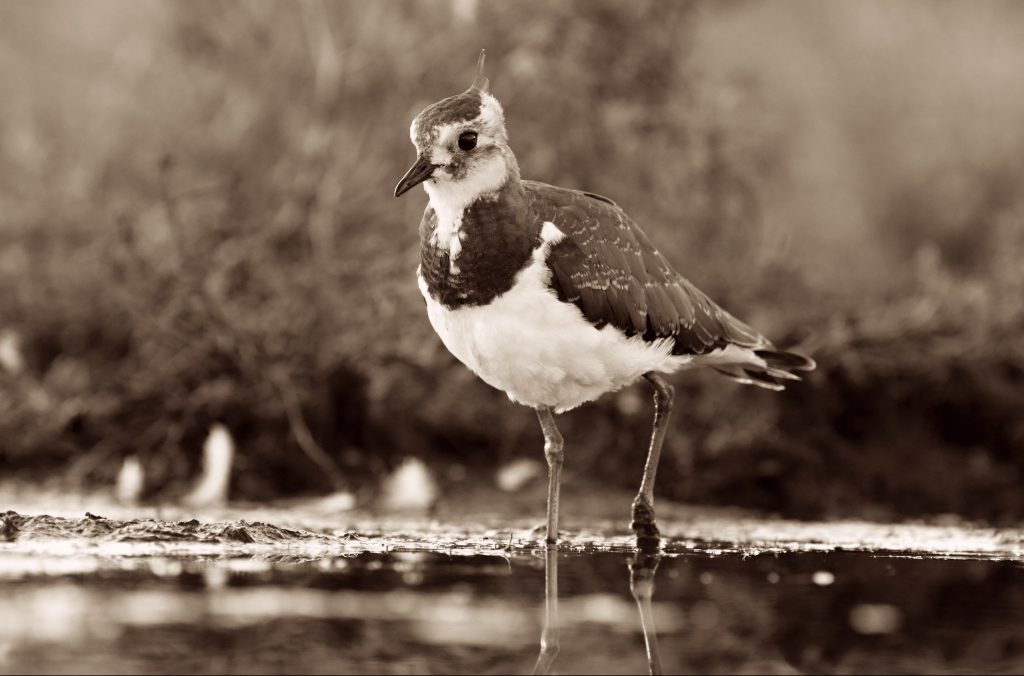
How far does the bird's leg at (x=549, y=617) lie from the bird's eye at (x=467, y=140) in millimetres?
1643

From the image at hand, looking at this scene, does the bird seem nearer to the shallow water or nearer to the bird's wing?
the bird's wing

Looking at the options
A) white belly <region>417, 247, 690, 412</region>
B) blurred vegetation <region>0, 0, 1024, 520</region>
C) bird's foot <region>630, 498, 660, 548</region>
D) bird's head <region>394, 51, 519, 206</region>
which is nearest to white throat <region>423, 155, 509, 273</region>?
bird's head <region>394, 51, 519, 206</region>

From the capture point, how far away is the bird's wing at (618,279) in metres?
5.83

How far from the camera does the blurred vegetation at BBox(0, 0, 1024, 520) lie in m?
8.84

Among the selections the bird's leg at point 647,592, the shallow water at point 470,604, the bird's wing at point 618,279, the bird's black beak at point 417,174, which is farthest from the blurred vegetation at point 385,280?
the bird's black beak at point 417,174

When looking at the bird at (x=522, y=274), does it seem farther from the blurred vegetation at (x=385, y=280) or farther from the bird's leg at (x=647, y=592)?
the blurred vegetation at (x=385, y=280)

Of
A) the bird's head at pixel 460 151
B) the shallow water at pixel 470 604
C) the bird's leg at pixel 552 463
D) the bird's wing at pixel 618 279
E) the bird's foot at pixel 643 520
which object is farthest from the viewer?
the bird's foot at pixel 643 520

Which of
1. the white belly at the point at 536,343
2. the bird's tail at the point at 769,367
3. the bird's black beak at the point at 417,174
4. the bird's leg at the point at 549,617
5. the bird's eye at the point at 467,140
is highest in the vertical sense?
the bird's eye at the point at 467,140

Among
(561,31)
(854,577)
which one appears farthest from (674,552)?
(561,31)

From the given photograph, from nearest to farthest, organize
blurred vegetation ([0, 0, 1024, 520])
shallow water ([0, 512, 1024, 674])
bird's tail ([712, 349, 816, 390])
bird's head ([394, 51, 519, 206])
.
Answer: shallow water ([0, 512, 1024, 674]) → bird's head ([394, 51, 519, 206]) → bird's tail ([712, 349, 816, 390]) → blurred vegetation ([0, 0, 1024, 520])

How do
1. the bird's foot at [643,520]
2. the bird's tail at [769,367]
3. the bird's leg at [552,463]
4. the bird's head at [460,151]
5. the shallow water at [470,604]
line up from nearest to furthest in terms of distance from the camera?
the shallow water at [470,604], the bird's head at [460,151], the bird's leg at [552,463], the bird's foot at [643,520], the bird's tail at [769,367]

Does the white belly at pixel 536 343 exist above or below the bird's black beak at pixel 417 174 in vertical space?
below

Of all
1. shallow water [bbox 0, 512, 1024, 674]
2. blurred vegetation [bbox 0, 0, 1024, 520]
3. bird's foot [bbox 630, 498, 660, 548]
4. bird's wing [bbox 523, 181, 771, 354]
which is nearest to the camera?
shallow water [bbox 0, 512, 1024, 674]

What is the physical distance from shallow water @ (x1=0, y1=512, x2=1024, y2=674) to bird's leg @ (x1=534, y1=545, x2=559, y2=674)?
0.5 inches
